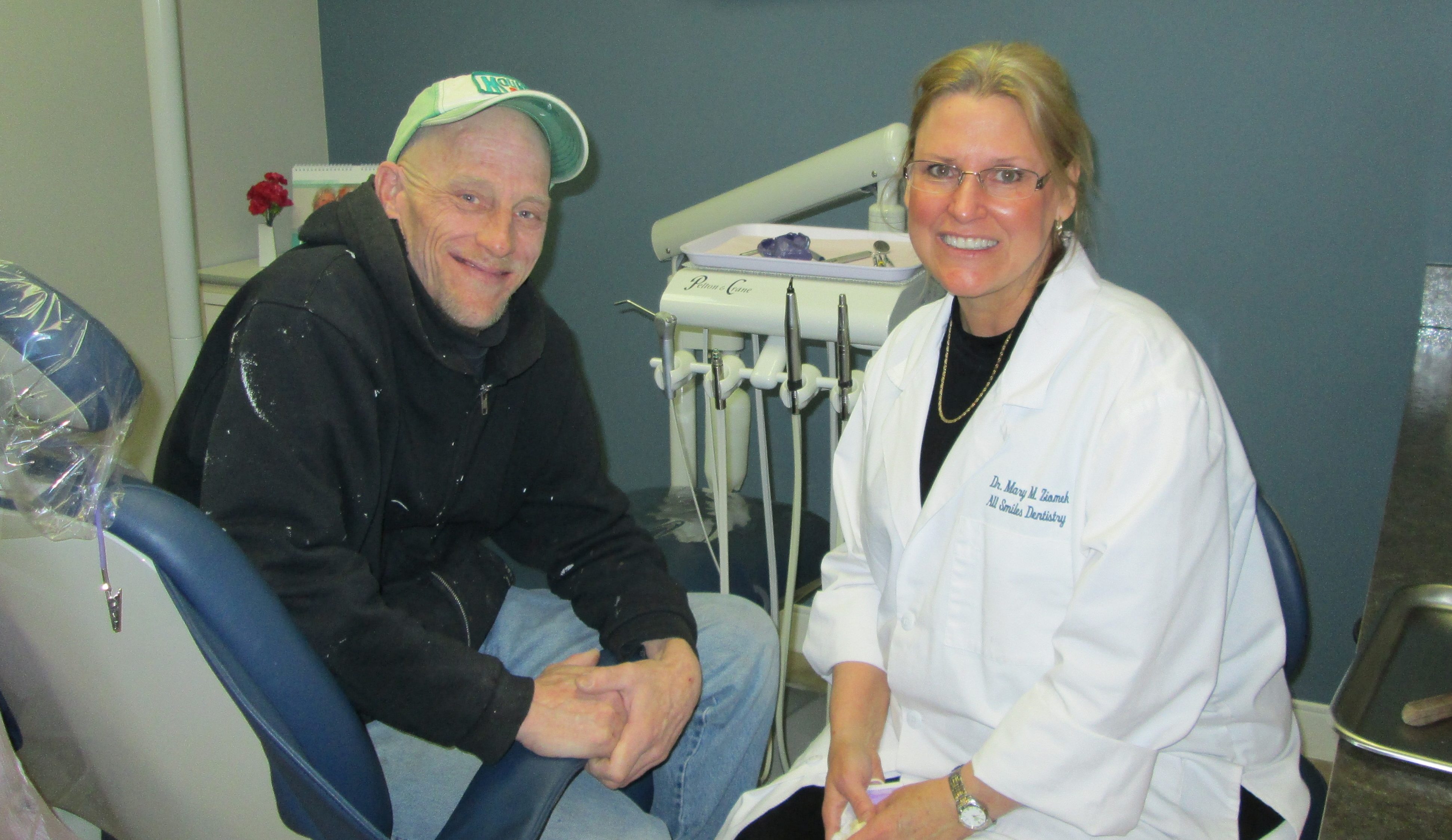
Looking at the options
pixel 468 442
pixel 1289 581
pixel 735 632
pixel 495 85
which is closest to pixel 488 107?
pixel 495 85

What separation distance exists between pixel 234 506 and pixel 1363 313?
1.81m

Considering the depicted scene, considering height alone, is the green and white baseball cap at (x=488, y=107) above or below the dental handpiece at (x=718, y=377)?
above

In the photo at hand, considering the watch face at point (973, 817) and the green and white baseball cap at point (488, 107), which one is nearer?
the watch face at point (973, 817)

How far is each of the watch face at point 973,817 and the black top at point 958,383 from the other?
32 centimetres

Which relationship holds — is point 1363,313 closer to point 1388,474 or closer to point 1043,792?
point 1388,474

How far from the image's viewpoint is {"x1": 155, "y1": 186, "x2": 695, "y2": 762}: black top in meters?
0.96

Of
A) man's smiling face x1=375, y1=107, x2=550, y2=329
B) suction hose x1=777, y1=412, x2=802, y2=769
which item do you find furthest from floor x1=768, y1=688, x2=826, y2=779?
man's smiling face x1=375, y1=107, x2=550, y2=329

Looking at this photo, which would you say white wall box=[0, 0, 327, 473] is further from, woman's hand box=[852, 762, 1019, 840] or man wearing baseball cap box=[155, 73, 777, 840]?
woman's hand box=[852, 762, 1019, 840]

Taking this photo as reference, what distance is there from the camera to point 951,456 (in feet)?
3.38

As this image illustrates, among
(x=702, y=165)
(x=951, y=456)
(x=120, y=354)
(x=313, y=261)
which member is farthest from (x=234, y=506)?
(x=702, y=165)

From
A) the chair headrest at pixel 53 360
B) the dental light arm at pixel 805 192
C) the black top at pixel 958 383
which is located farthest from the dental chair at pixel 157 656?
the dental light arm at pixel 805 192

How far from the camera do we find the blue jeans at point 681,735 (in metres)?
1.07

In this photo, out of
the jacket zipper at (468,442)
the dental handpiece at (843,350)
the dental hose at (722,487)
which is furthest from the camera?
the dental hose at (722,487)

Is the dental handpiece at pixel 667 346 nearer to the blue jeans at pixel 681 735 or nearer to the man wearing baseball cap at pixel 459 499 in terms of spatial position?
the man wearing baseball cap at pixel 459 499
